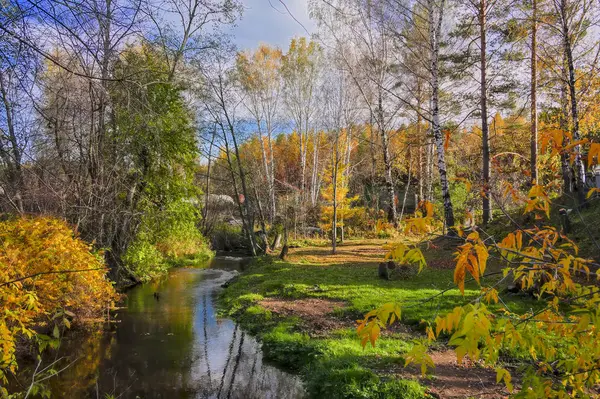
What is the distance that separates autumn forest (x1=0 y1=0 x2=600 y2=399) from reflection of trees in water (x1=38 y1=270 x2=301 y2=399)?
5cm

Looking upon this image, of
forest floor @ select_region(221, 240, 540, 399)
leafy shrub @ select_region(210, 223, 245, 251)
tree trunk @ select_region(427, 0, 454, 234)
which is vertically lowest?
forest floor @ select_region(221, 240, 540, 399)

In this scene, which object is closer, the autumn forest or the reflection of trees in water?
the autumn forest

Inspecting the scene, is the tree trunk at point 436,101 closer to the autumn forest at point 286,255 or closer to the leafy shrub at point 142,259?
the autumn forest at point 286,255

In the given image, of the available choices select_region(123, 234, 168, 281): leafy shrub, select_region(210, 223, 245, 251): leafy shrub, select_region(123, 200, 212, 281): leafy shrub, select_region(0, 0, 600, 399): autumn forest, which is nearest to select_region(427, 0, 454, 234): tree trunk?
select_region(0, 0, 600, 399): autumn forest

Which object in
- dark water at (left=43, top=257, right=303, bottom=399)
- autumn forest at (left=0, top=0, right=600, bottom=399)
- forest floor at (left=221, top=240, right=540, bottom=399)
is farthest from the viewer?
dark water at (left=43, top=257, right=303, bottom=399)

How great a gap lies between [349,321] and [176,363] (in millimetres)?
3332

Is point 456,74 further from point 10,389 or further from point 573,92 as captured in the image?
point 10,389

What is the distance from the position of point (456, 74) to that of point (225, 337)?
40.5 feet

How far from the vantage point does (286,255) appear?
50.3ft

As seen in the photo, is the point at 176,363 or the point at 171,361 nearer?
the point at 176,363

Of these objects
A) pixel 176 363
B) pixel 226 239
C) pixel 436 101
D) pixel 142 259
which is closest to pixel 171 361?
pixel 176 363

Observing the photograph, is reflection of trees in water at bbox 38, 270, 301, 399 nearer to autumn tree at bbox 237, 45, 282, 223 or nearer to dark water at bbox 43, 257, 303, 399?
dark water at bbox 43, 257, 303, 399

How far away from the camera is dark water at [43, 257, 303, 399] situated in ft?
19.3

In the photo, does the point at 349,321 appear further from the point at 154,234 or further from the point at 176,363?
the point at 154,234
